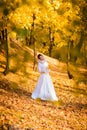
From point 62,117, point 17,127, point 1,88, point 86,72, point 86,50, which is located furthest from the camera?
point 1,88

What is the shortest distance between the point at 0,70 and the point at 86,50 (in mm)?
16786

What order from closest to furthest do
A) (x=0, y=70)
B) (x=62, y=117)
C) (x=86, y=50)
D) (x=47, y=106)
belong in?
1. (x=86, y=50)
2. (x=62, y=117)
3. (x=47, y=106)
4. (x=0, y=70)

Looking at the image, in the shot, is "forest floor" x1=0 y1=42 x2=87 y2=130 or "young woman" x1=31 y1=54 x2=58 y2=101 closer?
"forest floor" x1=0 y1=42 x2=87 y2=130

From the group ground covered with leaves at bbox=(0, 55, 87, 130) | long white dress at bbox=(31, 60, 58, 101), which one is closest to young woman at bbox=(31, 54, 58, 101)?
long white dress at bbox=(31, 60, 58, 101)

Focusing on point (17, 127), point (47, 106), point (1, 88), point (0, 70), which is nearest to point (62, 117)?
point (47, 106)

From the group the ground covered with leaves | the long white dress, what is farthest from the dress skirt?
the ground covered with leaves

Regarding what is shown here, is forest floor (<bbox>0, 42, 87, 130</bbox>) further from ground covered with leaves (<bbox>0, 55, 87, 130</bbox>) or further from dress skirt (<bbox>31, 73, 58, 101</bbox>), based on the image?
dress skirt (<bbox>31, 73, 58, 101</bbox>)

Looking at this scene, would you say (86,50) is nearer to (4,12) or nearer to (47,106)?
(4,12)

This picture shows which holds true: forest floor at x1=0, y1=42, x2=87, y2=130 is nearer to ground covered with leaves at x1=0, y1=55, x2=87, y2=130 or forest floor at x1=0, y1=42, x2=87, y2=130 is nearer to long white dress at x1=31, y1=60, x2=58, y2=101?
ground covered with leaves at x1=0, y1=55, x2=87, y2=130

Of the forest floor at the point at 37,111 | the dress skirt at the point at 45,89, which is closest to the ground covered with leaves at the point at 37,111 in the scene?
the forest floor at the point at 37,111

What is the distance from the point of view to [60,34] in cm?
390

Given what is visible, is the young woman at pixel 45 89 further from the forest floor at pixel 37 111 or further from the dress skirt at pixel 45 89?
the forest floor at pixel 37 111

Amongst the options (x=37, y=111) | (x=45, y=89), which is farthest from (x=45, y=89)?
(x=37, y=111)

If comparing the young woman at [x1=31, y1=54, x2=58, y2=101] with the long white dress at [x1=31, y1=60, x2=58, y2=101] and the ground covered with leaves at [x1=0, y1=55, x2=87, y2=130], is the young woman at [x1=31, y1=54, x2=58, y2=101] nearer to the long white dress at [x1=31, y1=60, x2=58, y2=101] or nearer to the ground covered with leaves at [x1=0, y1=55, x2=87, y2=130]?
the long white dress at [x1=31, y1=60, x2=58, y2=101]
